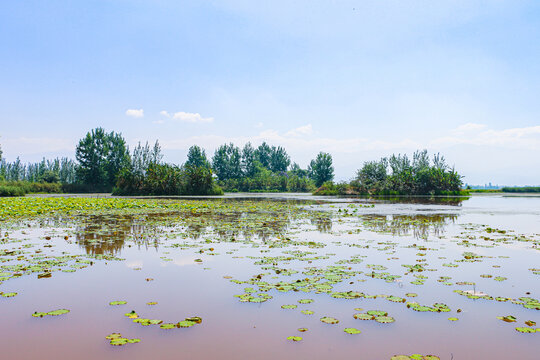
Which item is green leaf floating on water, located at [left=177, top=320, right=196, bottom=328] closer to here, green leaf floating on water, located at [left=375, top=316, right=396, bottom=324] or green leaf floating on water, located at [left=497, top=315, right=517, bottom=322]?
green leaf floating on water, located at [left=375, top=316, right=396, bottom=324]

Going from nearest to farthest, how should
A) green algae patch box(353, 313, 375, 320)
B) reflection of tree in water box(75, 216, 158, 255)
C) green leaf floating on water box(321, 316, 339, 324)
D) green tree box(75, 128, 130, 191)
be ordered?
green leaf floating on water box(321, 316, 339, 324) → green algae patch box(353, 313, 375, 320) → reflection of tree in water box(75, 216, 158, 255) → green tree box(75, 128, 130, 191)

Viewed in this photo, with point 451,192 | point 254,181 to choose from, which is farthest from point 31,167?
point 451,192

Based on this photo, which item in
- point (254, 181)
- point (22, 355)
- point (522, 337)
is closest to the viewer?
point (22, 355)

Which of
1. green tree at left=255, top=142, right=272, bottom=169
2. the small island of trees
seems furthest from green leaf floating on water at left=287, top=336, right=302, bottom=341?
green tree at left=255, top=142, right=272, bottom=169

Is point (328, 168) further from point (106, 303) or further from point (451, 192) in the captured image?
point (106, 303)

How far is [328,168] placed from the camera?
82125 millimetres

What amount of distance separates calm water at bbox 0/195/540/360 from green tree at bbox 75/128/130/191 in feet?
207

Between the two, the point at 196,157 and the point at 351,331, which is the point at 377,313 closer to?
the point at 351,331

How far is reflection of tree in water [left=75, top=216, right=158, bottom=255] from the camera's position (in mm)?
8315

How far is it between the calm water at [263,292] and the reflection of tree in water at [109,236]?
0.07 meters

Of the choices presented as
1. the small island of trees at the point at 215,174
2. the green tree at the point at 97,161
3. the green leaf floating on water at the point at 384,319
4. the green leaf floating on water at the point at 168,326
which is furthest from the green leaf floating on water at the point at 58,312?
the green tree at the point at 97,161

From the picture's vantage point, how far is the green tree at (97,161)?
68000mm

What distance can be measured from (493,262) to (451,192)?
→ 45.9 metres

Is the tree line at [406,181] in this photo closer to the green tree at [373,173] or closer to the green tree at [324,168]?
the green tree at [373,173]
